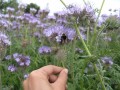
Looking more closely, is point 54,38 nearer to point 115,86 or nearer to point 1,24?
point 115,86

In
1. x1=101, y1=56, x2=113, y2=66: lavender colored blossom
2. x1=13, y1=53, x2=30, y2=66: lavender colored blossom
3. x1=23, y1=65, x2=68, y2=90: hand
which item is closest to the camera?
x1=23, y1=65, x2=68, y2=90: hand

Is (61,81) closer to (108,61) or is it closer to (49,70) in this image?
(49,70)

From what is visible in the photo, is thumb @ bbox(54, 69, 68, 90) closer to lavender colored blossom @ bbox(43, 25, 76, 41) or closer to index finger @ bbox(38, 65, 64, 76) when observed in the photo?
index finger @ bbox(38, 65, 64, 76)

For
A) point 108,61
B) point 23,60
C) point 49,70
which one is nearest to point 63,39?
point 49,70

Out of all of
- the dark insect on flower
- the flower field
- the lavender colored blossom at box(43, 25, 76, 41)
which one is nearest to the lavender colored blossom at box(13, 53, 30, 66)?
the flower field

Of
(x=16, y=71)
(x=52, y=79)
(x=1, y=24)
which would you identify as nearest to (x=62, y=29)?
(x=52, y=79)

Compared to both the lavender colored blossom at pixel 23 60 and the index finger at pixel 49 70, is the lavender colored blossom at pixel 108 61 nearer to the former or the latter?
the lavender colored blossom at pixel 23 60

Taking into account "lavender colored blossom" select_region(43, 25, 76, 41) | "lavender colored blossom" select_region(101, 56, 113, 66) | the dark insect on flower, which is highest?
"lavender colored blossom" select_region(43, 25, 76, 41)
